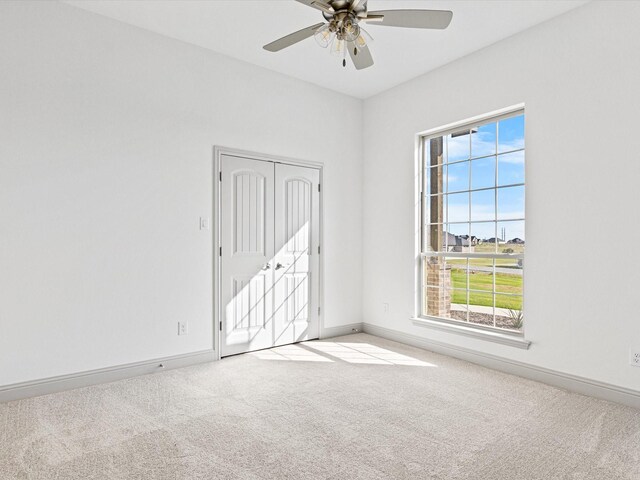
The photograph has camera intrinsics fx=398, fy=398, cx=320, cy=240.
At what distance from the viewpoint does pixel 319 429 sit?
7.95 feet

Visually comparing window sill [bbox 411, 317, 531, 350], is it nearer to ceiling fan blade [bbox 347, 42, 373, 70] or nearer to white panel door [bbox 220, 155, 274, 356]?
white panel door [bbox 220, 155, 274, 356]

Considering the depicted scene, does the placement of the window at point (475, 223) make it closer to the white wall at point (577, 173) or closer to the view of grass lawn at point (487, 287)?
the view of grass lawn at point (487, 287)

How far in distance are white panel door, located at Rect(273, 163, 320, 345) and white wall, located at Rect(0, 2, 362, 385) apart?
49cm

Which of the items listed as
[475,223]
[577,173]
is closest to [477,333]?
[475,223]

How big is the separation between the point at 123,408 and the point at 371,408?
1684 millimetres

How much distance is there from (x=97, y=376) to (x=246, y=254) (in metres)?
1.62

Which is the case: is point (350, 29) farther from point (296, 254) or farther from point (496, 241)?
→ point (296, 254)

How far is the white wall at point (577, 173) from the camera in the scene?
110 inches

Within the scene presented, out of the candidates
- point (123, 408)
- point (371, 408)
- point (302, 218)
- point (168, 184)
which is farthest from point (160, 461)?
point (302, 218)

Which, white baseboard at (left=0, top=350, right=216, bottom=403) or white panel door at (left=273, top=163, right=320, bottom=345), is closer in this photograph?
white baseboard at (left=0, top=350, right=216, bottom=403)

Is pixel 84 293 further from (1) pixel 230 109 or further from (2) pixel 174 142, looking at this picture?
(1) pixel 230 109

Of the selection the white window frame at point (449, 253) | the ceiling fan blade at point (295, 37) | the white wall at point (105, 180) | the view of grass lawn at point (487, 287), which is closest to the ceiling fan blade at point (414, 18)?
the ceiling fan blade at point (295, 37)

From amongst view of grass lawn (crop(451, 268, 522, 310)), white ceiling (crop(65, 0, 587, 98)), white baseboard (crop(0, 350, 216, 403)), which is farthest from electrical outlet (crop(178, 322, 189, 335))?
view of grass lawn (crop(451, 268, 522, 310))

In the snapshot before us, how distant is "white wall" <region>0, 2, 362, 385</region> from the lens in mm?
2836
